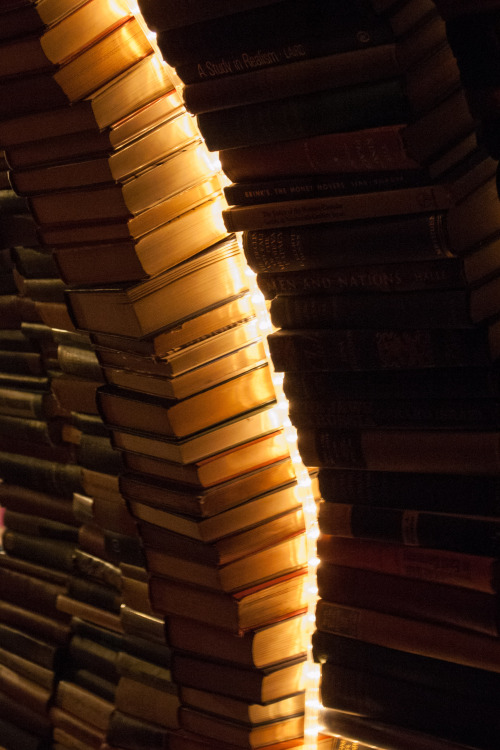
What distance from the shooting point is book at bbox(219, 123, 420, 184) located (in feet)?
3.84

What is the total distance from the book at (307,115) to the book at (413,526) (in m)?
0.61

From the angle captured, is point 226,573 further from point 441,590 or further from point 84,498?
point 84,498

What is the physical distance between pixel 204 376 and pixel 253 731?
0.69 m

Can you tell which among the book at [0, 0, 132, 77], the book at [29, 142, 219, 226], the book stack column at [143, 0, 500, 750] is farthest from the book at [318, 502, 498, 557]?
the book at [0, 0, 132, 77]

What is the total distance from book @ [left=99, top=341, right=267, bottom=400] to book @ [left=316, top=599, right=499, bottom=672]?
0.43m

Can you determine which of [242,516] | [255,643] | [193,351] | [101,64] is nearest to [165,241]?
[193,351]

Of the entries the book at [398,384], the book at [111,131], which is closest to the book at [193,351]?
the book at [398,384]

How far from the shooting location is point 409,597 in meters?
1.37

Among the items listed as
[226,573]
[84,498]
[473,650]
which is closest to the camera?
[473,650]

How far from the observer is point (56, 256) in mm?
1503

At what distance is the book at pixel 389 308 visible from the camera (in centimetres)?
122

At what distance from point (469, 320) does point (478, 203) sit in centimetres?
17

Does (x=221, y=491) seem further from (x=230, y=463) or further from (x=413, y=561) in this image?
(x=413, y=561)

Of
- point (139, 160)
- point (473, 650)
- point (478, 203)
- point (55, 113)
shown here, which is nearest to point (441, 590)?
point (473, 650)
